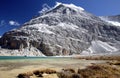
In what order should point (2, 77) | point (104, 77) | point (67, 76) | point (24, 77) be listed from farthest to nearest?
point (2, 77) < point (24, 77) < point (67, 76) < point (104, 77)

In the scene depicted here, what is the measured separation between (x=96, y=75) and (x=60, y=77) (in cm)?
310

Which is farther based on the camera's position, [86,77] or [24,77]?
[24,77]

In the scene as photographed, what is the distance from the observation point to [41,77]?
16625mm

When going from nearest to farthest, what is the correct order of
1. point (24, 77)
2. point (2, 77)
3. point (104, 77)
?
point (104, 77) → point (24, 77) → point (2, 77)

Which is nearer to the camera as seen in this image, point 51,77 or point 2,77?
point 51,77

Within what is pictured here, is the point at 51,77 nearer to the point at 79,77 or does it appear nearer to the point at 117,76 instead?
the point at 79,77

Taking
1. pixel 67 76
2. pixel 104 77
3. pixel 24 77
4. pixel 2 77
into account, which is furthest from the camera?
pixel 2 77

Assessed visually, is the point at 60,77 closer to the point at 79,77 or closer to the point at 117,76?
the point at 79,77

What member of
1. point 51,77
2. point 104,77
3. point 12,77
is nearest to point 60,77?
point 51,77

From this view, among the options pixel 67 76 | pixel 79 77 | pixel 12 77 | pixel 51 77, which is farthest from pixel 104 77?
pixel 12 77

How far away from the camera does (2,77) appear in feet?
58.0

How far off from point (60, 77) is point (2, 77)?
578cm

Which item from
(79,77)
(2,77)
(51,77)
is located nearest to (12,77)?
(2,77)

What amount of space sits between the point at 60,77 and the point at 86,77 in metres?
2.45
